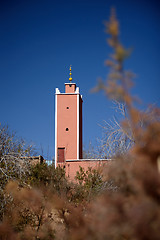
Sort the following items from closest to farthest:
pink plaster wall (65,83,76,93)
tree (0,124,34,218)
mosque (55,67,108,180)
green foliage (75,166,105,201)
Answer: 1. tree (0,124,34,218)
2. green foliage (75,166,105,201)
3. mosque (55,67,108,180)
4. pink plaster wall (65,83,76,93)

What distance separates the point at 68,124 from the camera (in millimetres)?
22219

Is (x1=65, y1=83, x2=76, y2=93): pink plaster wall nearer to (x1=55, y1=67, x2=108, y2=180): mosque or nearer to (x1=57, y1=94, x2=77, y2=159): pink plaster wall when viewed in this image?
(x1=55, y1=67, x2=108, y2=180): mosque

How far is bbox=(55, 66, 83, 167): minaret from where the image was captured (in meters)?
21.5

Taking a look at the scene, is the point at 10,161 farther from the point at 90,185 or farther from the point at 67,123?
the point at 67,123

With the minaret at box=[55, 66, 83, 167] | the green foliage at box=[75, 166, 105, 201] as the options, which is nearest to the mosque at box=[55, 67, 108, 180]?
the minaret at box=[55, 66, 83, 167]

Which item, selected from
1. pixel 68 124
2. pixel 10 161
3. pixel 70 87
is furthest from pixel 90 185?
pixel 70 87

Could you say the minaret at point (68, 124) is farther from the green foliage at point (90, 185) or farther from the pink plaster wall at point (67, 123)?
the green foliage at point (90, 185)

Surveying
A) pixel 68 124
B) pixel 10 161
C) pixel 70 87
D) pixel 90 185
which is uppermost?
pixel 70 87

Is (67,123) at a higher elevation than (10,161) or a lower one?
higher

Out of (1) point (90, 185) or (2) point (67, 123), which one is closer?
(1) point (90, 185)

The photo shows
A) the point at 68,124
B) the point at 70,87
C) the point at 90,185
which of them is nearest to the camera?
the point at 90,185

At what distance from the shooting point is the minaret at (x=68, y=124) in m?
21.5

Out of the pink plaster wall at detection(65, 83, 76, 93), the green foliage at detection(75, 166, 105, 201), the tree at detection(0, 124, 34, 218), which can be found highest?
the pink plaster wall at detection(65, 83, 76, 93)

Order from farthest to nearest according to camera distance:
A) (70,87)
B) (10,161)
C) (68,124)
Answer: (70,87)
(68,124)
(10,161)
